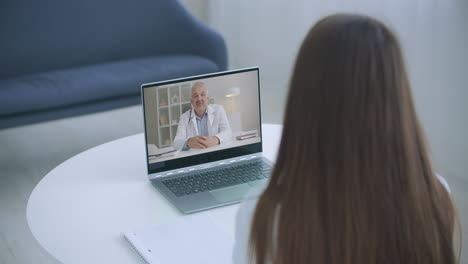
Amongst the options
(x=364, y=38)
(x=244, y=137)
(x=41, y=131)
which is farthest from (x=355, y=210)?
(x=41, y=131)

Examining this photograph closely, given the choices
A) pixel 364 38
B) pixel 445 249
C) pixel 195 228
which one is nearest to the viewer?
pixel 364 38

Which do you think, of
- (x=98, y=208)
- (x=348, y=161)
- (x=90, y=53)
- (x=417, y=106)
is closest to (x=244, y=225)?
(x=348, y=161)

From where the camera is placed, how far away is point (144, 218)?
1.56 meters

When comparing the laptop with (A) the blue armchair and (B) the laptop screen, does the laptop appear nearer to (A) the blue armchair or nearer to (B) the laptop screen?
(B) the laptop screen

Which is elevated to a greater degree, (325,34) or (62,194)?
(325,34)

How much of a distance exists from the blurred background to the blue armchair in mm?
311

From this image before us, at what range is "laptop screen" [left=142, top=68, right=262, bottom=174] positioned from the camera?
1.73 metres

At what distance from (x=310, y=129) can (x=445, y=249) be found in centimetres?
35

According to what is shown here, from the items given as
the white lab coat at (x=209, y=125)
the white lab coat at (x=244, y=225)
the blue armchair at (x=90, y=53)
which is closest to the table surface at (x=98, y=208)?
the white lab coat at (x=209, y=125)

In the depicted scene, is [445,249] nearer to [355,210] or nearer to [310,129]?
[355,210]

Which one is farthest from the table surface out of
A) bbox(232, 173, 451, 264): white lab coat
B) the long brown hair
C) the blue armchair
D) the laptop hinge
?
the blue armchair

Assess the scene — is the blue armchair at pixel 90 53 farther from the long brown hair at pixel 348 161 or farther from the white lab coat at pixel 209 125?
the long brown hair at pixel 348 161

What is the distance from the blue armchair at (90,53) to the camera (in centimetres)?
294

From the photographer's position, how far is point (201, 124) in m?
1.75
